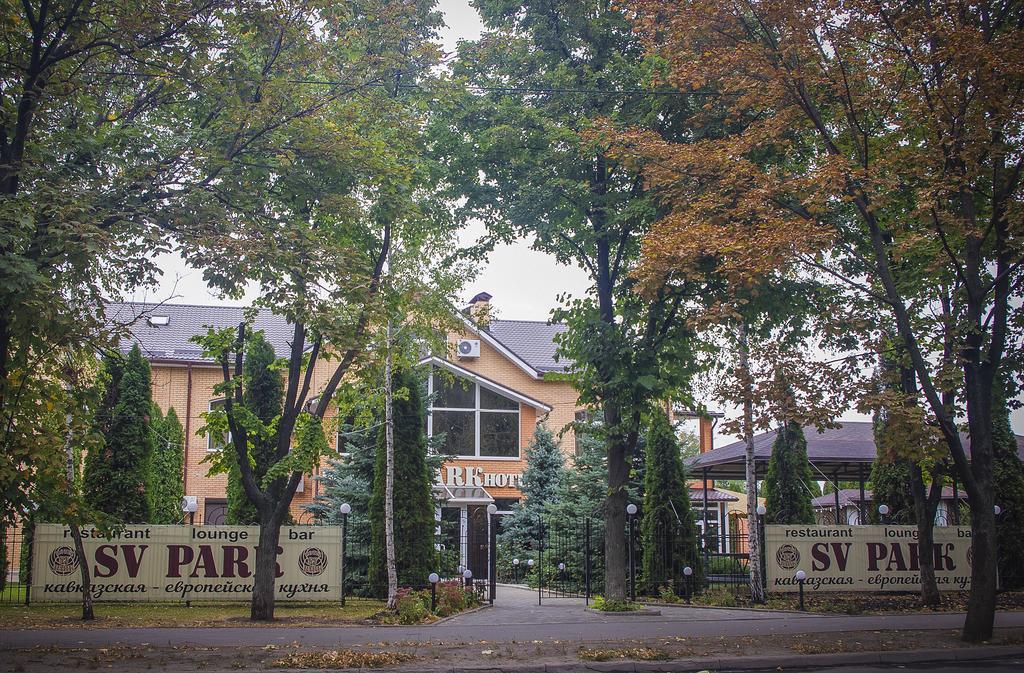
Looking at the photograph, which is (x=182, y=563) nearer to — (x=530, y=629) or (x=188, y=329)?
(x=530, y=629)

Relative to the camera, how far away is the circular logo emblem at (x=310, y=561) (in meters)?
18.1

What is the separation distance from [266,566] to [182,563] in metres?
3.24

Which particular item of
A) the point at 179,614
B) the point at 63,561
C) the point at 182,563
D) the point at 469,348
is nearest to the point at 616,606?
the point at 179,614

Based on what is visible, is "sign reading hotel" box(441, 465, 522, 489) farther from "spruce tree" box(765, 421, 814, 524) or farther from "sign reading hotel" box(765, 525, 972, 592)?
"sign reading hotel" box(765, 525, 972, 592)

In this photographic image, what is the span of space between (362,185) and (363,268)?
1.92m

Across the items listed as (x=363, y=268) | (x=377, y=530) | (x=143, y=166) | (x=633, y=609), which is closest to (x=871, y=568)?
(x=633, y=609)

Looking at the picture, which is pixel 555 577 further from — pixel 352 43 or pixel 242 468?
pixel 352 43

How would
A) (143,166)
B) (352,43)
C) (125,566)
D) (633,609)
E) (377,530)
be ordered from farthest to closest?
(377,530) → (125,566) → (633,609) → (352,43) → (143,166)

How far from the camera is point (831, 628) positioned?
13703 millimetres

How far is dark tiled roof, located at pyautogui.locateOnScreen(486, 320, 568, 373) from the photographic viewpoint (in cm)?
3638

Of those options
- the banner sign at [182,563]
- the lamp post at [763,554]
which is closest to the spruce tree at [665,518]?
the lamp post at [763,554]

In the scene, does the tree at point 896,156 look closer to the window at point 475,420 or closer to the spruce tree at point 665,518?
the spruce tree at point 665,518

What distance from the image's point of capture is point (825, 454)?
2558cm

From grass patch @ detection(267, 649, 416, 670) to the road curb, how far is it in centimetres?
36
